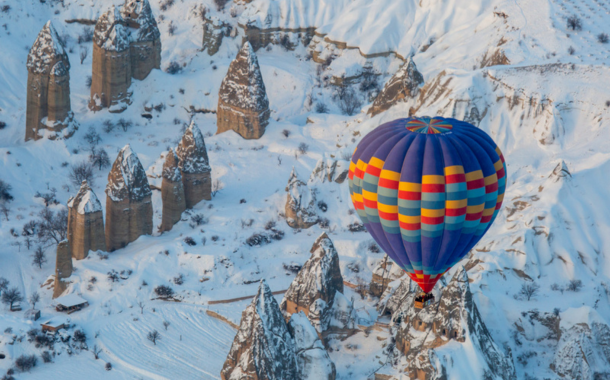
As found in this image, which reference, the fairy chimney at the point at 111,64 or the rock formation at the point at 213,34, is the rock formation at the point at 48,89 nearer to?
the fairy chimney at the point at 111,64

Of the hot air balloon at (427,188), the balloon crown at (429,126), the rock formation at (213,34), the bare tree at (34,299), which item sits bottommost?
the bare tree at (34,299)

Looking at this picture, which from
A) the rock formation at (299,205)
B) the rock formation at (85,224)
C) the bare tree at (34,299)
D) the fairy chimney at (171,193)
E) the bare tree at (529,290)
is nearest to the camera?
the bare tree at (529,290)

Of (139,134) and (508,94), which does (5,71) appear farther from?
(508,94)

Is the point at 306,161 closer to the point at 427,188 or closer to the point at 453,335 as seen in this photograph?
the point at 453,335

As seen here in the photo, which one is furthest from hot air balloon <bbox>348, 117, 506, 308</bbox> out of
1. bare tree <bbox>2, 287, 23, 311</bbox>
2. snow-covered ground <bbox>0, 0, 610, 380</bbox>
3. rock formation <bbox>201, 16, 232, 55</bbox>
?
rock formation <bbox>201, 16, 232, 55</bbox>

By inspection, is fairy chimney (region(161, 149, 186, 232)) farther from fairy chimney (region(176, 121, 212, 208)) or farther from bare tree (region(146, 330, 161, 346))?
bare tree (region(146, 330, 161, 346))

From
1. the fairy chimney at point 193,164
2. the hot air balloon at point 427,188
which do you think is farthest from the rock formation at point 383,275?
the fairy chimney at point 193,164
